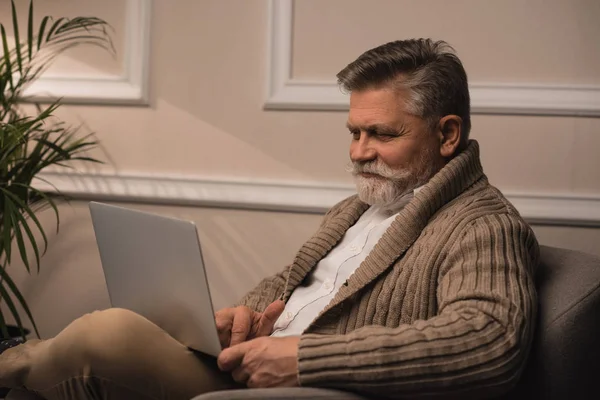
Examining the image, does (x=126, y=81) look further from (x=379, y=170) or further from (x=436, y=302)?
(x=436, y=302)

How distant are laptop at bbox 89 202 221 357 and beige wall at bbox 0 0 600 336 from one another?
2.80 feet

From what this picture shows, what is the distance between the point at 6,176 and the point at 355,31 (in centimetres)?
107

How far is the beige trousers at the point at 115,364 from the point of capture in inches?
51.9

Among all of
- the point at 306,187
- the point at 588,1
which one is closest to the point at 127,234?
the point at 306,187

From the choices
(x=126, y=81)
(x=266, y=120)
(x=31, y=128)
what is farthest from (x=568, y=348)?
(x=31, y=128)

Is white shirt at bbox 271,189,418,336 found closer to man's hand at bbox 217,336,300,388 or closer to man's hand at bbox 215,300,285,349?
man's hand at bbox 215,300,285,349

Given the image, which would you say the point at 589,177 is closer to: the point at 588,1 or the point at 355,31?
the point at 588,1

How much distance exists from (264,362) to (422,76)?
718 millimetres

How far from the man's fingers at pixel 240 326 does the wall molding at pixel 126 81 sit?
0.96 metres

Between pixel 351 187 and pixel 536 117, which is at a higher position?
pixel 536 117

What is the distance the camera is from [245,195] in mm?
2330

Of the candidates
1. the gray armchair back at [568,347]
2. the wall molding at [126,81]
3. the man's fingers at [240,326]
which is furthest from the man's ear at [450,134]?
the wall molding at [126,81]

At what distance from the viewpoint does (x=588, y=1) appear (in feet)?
6.98

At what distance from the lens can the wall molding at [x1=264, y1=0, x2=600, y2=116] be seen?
6.93ft
